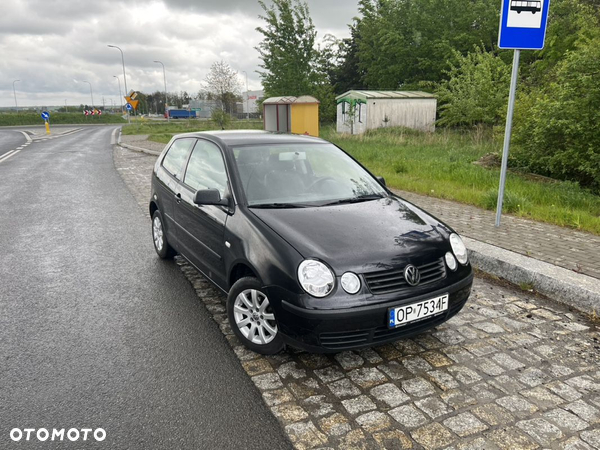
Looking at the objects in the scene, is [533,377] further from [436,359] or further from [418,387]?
[418,387]

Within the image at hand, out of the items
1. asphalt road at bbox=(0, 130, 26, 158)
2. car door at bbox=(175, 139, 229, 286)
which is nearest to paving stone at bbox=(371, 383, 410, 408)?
car door at bbox=(175, 139, 229, 286)

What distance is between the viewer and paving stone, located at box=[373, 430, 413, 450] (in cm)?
249

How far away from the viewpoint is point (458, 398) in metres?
2.91

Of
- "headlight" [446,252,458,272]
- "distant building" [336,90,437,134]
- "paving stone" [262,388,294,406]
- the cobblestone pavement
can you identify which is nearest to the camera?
the cobblestone pavement

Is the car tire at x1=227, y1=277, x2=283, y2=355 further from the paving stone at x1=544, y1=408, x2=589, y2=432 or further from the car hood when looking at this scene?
the paving stone at x1=544, y1=408, x2=589, y2=432

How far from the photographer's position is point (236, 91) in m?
45.9

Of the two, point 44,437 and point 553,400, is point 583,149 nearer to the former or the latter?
point 553,400

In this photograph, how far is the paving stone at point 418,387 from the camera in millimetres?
2971

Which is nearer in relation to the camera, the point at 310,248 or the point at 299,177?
the point at 310,248

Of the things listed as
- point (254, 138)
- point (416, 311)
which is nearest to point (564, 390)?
point (416, 311)

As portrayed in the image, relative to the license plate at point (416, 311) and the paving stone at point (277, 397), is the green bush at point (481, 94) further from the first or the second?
the paving stone at point (277, 397)

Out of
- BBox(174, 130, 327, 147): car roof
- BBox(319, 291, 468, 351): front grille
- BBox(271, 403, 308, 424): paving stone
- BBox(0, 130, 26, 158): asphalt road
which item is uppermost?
BBox(174, 130, 327, 147): car roof

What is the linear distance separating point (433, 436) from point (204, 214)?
8.60 ft

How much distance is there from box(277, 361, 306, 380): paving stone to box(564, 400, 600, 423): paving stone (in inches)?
65.1
